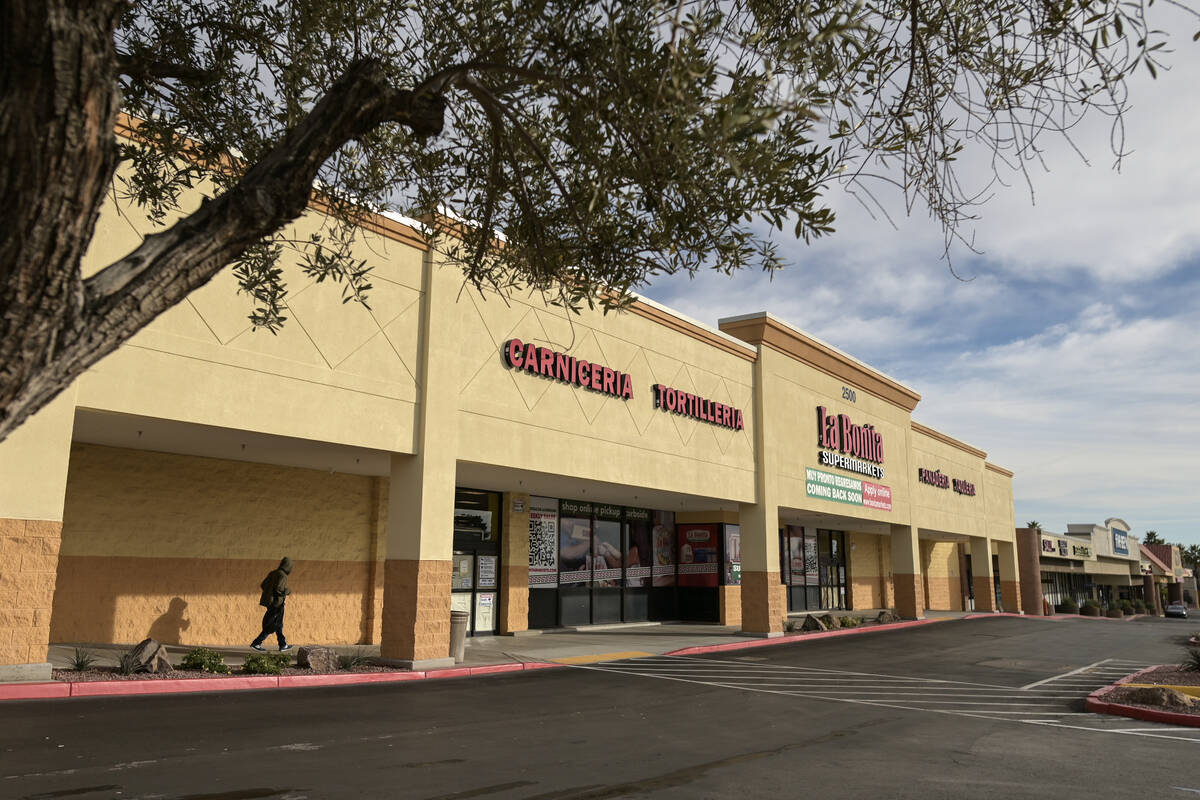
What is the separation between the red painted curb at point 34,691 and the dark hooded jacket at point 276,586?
539 cm

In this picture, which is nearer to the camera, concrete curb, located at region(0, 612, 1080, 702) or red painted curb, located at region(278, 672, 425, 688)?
concrete curb, located at region(0, 612, 1080, 702)

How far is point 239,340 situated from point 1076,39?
11974mm

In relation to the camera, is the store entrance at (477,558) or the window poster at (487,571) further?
the window poster at (487,571)

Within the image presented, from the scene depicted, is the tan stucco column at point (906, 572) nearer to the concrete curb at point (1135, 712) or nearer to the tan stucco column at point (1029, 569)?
the tan stucco column at point (1029, 569)

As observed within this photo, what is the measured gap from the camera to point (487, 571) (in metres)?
23.3

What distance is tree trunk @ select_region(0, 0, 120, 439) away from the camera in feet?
10.1

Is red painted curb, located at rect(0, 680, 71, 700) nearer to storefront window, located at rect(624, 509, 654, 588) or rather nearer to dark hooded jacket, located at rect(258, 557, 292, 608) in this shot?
dark hooded jacket, located at rect(258, 557, 292, 608)

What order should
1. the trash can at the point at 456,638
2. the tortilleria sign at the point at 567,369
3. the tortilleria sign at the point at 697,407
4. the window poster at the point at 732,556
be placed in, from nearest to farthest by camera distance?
the trash can at the point at 456,638 < the tortilleria sign at the point at 567,369 < the tortilleria sign at the point at 697,407 < the window poster at the point at 732,556

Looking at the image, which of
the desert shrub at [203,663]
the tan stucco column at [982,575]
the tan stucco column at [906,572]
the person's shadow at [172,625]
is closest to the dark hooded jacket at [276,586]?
the person's shadow at [172,625]

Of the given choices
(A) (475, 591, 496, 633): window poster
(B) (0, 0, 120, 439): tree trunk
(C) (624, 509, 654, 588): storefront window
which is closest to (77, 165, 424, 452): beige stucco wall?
(A) (475, 591, 496, 633): window poster

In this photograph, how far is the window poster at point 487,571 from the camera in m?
23.1

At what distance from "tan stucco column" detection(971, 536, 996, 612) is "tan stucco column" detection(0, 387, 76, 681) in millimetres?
44860

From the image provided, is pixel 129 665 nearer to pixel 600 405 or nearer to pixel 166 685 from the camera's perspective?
pixel 166 685

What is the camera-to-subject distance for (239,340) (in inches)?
549
